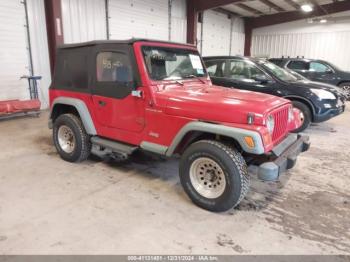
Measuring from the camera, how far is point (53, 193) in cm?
296

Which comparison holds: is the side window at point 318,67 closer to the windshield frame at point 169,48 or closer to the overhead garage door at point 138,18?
the overhead garage door at point 138,18

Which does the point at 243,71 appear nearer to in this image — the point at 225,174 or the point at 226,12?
the point at 225,174

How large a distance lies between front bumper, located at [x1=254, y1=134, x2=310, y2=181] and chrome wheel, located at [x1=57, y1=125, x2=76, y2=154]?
267cm

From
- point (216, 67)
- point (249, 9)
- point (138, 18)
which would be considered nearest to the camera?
point (216, 67)

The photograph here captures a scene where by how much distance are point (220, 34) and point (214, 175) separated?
13.2m

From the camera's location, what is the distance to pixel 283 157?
8.60 feet

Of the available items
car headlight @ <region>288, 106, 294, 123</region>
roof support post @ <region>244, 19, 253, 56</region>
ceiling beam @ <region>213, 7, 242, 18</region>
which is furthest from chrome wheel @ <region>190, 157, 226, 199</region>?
roof support post @ <region>244, 19, 253, 56</region>

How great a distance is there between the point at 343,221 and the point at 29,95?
24.9 feet

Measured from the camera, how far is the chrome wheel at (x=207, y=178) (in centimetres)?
259

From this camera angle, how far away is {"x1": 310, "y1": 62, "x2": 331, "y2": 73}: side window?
971cm

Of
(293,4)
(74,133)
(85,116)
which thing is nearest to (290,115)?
(85,116)

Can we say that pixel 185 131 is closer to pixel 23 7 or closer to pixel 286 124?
pixel 286 124

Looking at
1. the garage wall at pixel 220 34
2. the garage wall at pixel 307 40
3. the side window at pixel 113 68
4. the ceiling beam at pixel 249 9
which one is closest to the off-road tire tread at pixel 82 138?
the side window at pixel 113 68

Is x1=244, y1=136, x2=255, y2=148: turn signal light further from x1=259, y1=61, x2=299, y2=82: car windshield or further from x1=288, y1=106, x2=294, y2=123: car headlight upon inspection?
x1=259, y1=61, x2=299, y2=82: car windshield
